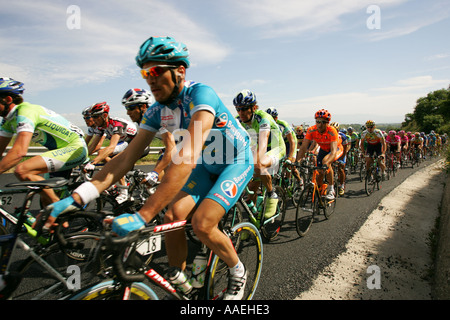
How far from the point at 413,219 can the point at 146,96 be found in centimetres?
683

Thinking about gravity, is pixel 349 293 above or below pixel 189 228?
below

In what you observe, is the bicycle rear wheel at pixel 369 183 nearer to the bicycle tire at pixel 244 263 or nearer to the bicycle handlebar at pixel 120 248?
the bicycle tire at pixel 244 263

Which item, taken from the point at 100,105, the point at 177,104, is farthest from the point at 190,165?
the point at 100,105

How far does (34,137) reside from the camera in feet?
13.2

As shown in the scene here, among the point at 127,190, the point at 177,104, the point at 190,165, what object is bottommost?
the point at 127,190

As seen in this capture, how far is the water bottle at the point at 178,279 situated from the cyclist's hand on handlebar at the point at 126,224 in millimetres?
779

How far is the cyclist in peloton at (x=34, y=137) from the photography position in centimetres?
337

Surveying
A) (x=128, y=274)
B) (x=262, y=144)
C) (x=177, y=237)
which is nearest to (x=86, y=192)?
(x=128, y=274)

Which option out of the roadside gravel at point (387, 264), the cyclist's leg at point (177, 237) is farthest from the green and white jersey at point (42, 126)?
the roadside gravel at point (387, 264)

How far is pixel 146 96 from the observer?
5.04 m

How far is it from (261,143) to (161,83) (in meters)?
2.72

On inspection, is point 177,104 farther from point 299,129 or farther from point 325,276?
point 299,129

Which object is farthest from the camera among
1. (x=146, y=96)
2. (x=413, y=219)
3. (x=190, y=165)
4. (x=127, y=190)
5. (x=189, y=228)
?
(x=413, y=219)

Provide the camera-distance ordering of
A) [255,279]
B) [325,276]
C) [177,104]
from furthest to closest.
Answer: [325,276]
[255,279]
[177,104]
